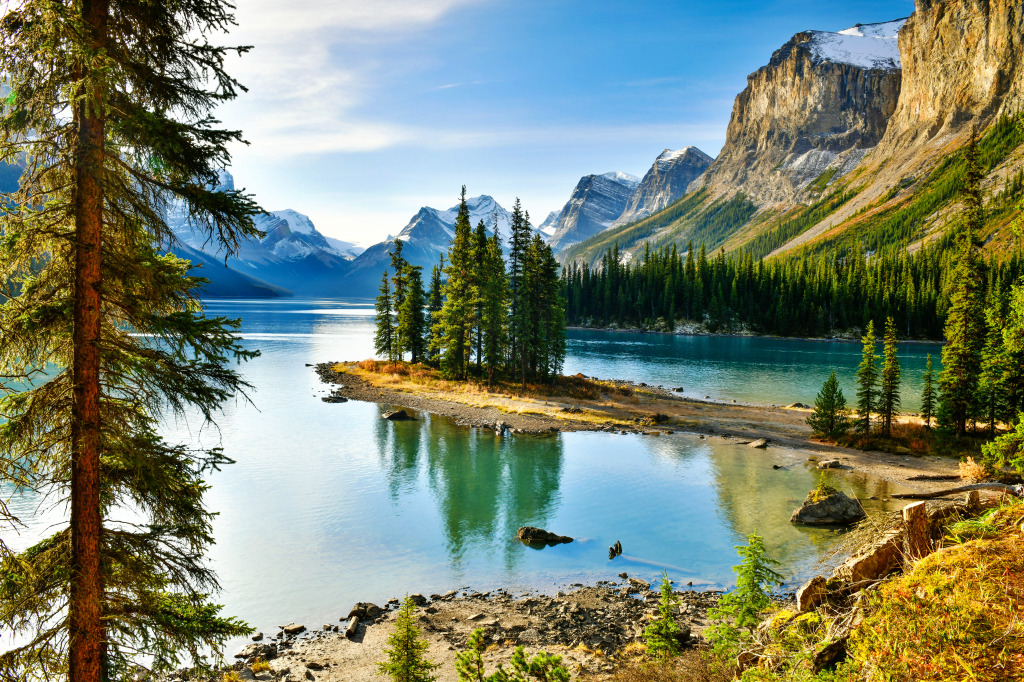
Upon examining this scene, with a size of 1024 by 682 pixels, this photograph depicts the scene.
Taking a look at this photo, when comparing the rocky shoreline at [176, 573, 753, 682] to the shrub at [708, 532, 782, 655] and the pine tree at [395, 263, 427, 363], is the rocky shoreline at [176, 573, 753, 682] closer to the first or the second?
the shrub at [708, 532, 782, 655]

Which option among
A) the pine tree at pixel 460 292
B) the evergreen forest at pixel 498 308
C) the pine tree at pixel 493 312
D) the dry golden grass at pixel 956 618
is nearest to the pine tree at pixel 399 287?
the evergreen forest at pixel 498 308

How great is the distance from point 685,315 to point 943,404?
11887 cm

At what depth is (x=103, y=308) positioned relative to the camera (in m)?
7.69

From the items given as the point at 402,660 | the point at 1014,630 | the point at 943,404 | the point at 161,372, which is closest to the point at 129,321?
the point at 161,372

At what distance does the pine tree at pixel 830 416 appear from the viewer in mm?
39719

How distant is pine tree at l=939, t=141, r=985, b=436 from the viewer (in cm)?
3288

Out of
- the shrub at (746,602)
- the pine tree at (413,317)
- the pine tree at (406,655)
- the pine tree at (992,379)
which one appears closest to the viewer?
the pine tree at (406,655)

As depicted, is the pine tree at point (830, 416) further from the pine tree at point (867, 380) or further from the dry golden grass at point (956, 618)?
the dry golden grass at point (956, 618)

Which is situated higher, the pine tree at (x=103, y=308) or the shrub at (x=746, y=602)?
the pine tree at (x=103, y=308)

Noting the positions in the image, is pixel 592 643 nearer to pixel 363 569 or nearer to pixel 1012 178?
pixel 363 569

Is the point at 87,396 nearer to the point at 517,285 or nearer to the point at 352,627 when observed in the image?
the point at 352,627

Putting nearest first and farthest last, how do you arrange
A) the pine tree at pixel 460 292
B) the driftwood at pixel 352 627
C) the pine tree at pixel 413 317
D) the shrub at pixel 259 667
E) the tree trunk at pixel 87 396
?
the tree trunk at pixel 87 396 → the shrub at pixel 259 667 → the driftwood at pixel 352 627 → the pine tree at pixel 460 292 → the pine tree at pixel 413 317

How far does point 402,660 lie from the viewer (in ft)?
29.7

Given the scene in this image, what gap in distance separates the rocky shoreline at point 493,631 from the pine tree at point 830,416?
2718 cm
